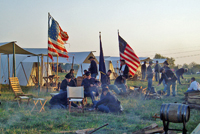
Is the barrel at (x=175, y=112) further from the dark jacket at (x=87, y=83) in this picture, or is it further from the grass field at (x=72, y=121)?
the dark jacket at (x=87, y=83)

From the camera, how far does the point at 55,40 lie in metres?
9.27

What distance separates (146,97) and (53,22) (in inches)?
204

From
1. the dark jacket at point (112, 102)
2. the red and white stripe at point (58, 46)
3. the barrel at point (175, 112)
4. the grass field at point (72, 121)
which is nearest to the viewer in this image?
the barrel at point (175, 112)

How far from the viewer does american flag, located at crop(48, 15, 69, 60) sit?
Answer: 907 centimetres

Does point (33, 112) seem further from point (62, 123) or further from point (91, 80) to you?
point (91, 80)

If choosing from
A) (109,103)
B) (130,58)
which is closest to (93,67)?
(130,58)

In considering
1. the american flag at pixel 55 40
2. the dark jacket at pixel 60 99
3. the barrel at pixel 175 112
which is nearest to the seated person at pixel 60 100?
the dark jacket at pixel 60 99

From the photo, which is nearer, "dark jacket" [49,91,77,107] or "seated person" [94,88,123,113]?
"seated person" [94,88,123,113]

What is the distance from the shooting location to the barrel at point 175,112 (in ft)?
12.4

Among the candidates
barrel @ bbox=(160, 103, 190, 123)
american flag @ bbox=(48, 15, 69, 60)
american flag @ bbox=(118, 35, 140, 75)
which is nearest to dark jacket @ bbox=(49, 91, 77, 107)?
american flag @ bbox=(48, 15, 69, 60)

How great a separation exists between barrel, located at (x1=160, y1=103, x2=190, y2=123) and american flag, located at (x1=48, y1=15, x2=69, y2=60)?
6.10m

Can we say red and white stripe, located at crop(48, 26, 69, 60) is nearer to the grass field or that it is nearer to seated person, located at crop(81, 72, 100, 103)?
seated person, located at crop(81, 72, 100, 103)

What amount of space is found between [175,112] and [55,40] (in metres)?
6.59

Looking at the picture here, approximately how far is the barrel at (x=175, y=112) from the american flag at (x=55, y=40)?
610 cm
